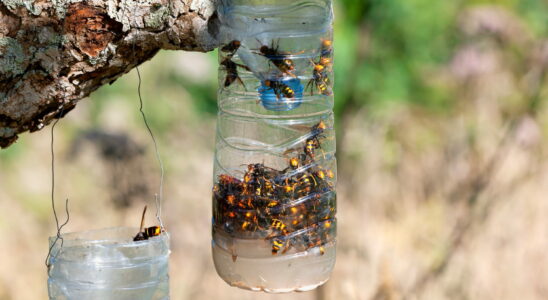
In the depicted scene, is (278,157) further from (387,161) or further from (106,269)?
(387,161)

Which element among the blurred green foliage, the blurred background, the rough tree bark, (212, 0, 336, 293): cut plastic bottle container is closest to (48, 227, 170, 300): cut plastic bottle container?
(212, 0, 336, 293): cut plastic bottle container

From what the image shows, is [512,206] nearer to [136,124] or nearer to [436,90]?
[436,90]

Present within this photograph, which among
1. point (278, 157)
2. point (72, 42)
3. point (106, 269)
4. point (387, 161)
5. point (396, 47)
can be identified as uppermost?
point (72, 42)

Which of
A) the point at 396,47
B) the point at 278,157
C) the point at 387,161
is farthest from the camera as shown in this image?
the point at 396,47

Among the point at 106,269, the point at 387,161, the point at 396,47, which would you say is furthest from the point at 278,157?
the point at 396,47

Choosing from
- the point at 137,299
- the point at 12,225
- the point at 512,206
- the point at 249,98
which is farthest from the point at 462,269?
the point at 12,225

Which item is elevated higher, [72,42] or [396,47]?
[72,42]
